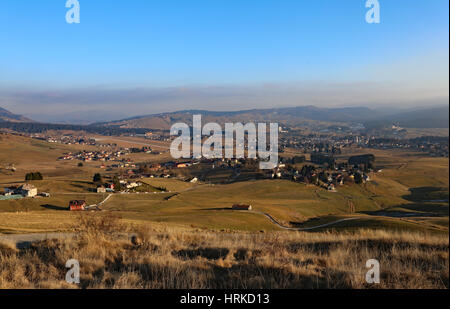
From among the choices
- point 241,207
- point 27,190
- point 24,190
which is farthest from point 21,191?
point 241,207

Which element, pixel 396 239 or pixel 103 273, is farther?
pixel 396 239

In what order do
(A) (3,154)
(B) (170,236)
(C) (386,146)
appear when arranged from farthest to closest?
(C) (386,146) → (A) (3,154) → (B) (170,236)

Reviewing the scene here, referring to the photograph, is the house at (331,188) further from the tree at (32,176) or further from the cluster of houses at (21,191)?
the tree at (32,176)

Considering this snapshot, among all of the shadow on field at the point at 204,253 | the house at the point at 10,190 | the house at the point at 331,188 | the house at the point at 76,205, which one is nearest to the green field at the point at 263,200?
the house at the point at 76,205

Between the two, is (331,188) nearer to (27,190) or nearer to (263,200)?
(263,200)

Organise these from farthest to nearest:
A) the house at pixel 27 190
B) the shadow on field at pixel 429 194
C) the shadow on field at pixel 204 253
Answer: the shadow on field at pixel 429 194, the house at pixel 27 190, the shadow on field at pixel 204 253

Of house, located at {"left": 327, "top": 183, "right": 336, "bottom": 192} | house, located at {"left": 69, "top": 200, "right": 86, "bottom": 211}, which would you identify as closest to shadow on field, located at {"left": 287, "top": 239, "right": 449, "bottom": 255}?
house, located at {"left": 69, "top": 200, "right": 86, "bottom": 211}
